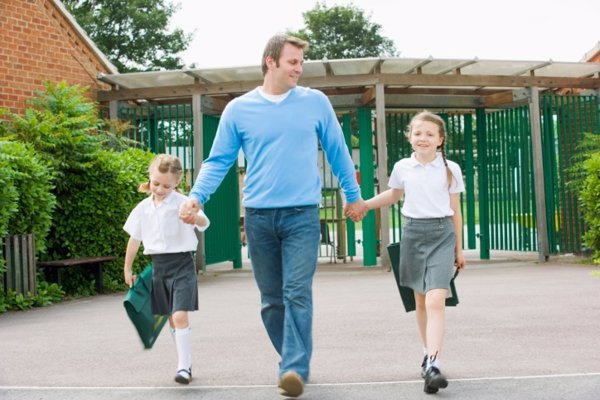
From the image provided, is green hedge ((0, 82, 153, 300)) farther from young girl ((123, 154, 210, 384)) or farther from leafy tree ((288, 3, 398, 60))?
leafy tree ((288, 3, 398, 60))

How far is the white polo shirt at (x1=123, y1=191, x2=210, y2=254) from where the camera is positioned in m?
5.65

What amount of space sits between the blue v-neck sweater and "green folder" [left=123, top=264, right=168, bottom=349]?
0.92 metres

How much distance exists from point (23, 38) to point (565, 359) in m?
10.5

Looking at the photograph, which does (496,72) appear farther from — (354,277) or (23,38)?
(23,38)

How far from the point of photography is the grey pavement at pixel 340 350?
5.20 metres

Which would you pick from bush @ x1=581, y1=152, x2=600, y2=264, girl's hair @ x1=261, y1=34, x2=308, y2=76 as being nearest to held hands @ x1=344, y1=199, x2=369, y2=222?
girl's hair @ x1=261, y1=34, x2=308, y2=76

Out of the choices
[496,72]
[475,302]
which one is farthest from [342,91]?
[475,302]

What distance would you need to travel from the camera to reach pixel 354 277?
13359 mm

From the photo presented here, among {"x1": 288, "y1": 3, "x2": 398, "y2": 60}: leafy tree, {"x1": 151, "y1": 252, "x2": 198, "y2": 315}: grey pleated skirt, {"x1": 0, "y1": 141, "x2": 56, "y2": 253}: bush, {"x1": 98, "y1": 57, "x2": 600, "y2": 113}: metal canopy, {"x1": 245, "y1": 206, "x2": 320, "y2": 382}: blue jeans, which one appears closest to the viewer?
{"x1": 245, "y1": 206, "x2": 320, "y2": 382}: blue jeans

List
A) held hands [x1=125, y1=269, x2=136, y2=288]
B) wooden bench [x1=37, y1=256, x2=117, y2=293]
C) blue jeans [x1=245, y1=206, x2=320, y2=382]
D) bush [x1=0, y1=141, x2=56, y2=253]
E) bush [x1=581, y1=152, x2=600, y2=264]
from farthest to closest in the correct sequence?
bush [x1=581, y1=152, x2=600, y2=264], wooden bench [x1=37, y1=256, x2=117, y2=293], bush [x1=0, y1=141, x2=56, y2=253], held hands [x1=125, y1=269, x2=136, y2=288], blue jeans [x1=245, y1=206, x2=320, y2=382]

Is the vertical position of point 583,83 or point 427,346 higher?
point 583,83

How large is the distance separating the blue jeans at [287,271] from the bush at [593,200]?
941cm

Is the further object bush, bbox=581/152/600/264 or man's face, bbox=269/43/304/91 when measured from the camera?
bush, bbox=581/152/600/264

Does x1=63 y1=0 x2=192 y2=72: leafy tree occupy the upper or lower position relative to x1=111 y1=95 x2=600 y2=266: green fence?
upper
